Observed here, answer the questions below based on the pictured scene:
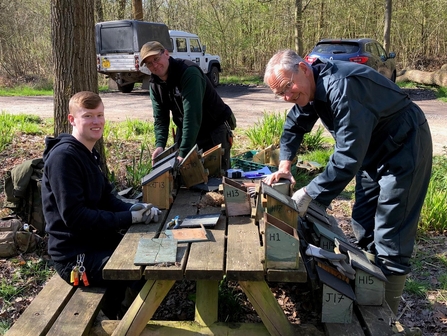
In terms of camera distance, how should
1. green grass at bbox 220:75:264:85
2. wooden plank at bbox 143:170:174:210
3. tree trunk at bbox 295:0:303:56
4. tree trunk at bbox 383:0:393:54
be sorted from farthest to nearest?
green grass at bbox 220:75:264:85 → tree trunk at bbox 295:0:303:56 → tree trunk at bbox 383:0:393:54 → wooden plank at bbox 143:170:174:210

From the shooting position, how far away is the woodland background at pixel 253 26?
62.4ft

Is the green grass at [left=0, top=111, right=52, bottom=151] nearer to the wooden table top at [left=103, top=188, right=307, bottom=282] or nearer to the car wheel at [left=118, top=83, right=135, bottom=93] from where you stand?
the wooden table top at [left=103, top=188, right=307, bottom=282]

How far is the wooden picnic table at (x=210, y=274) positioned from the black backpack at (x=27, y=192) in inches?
63.8

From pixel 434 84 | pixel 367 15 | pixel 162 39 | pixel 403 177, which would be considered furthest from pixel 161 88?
pixel 367 15

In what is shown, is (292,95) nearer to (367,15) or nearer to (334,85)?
(334,85)

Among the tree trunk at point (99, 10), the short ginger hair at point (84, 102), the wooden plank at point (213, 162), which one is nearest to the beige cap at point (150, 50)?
the wooden plank at point (213, 162)

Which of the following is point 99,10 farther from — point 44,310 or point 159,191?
point 44,310

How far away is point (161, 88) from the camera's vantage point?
4.22 metres

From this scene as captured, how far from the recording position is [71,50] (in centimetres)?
446

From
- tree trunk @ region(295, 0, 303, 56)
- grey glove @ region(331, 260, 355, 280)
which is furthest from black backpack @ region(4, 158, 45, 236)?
tree trunk @ region(295, 0, 303, 56)

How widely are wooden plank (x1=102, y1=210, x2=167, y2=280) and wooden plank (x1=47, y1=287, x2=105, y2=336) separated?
0.95ft

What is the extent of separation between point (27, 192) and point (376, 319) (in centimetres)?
301

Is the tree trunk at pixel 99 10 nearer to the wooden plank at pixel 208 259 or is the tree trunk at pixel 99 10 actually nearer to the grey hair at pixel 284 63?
the grey hair at pixel 284 63

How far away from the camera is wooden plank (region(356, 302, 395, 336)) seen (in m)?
2.19
